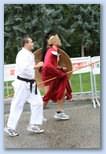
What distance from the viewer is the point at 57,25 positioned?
445 centimetres

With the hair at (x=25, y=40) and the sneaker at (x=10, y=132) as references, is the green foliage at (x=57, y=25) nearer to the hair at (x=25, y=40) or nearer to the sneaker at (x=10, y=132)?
the hair at (x=25, y=40)

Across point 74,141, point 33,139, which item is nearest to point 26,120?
point 33,139

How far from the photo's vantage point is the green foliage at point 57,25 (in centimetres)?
441

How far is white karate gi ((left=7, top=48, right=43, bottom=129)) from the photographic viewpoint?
4.43 m

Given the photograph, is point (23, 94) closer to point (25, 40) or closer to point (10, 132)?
point (10, 132)

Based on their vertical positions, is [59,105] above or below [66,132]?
above

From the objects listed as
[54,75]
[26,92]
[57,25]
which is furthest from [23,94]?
[57,25]

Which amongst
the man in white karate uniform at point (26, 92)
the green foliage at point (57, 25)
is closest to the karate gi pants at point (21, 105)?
the man in white karate uniform at point (26, 92)

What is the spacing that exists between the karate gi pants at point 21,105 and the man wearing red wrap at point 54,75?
91 mm

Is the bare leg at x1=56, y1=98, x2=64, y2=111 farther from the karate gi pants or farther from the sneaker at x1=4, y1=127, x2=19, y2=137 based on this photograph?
the sneaker at x1=4, y1=127, x2=19, y2=137

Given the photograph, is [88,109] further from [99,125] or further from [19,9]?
[19,9]

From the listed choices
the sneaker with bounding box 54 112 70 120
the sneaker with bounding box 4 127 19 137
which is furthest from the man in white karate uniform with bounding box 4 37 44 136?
the sneaker with bounding box 54 112 70 120

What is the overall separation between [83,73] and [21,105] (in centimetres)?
59

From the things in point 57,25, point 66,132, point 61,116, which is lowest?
point 66,132
